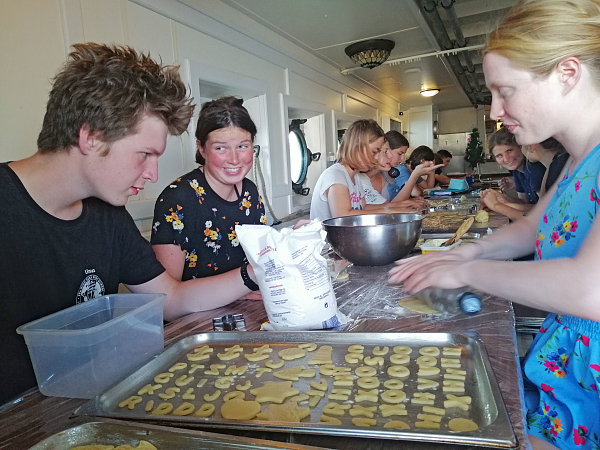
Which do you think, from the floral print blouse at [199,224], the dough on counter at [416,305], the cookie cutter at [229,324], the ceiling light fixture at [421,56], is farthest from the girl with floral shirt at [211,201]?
the ceiling light fixture at [421,56]

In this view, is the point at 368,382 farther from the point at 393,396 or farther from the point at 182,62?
the point at 182,62

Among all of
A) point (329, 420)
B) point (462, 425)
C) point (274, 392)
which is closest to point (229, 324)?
point (274, 392)

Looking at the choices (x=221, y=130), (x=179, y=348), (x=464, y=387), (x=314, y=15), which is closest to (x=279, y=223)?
(x=314, y=15)

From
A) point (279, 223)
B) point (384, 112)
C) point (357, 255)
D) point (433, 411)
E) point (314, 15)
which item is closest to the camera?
point (433, 411)

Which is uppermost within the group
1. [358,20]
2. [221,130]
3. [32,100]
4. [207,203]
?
[358,20]

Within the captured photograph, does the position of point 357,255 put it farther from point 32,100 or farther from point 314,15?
point 314,15

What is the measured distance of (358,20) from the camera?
3197 mm

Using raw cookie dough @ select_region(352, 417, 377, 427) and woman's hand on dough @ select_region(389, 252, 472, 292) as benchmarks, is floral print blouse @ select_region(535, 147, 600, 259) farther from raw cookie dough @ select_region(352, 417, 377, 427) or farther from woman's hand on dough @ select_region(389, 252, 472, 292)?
raw cookie dough @ select_region(352, 417, 377, 427)

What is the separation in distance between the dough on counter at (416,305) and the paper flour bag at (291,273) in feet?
0.80

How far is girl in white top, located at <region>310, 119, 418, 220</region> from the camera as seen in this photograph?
2553 mm

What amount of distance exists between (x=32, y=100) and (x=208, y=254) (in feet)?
3.01

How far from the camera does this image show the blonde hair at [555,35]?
790 mm

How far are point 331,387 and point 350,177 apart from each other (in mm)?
2285

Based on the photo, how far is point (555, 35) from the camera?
79 centimetres
